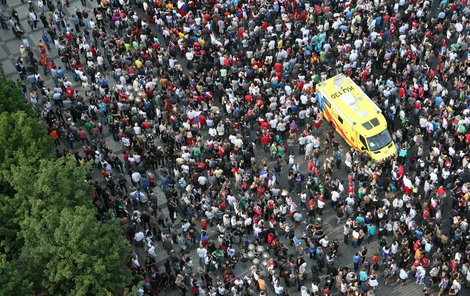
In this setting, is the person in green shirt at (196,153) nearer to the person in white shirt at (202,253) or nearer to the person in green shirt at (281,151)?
the person in green shirt at (281,151)

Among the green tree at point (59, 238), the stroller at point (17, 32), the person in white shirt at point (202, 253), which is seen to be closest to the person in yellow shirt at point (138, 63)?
the stroller at point (17, 32)

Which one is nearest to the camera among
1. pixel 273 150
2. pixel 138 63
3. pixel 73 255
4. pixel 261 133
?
pixel 73 255

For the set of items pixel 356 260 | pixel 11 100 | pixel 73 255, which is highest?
pixel 11 100

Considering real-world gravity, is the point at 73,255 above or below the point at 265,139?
above

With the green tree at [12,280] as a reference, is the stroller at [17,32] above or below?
above

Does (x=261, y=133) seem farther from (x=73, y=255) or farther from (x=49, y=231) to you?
(x=73, y=255)

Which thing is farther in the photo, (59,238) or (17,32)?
(17,32)

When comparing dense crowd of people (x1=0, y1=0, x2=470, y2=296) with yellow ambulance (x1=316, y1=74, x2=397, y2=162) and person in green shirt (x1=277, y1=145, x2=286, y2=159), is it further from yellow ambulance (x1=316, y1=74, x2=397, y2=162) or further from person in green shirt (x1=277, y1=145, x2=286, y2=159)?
yellow ambulance (x1=316, y1=74, x2=397, y2=162)

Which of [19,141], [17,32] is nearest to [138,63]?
[17,32]
